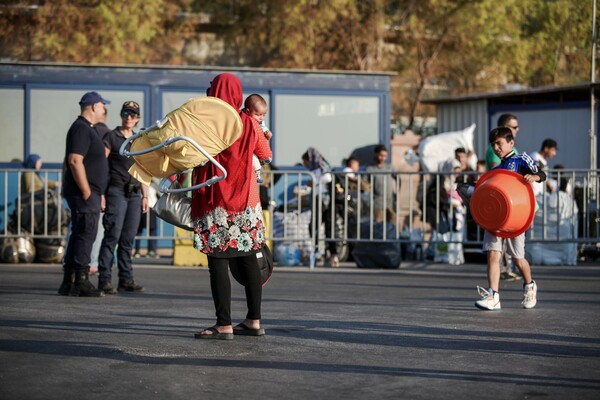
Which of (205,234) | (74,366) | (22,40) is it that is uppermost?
(22,40)

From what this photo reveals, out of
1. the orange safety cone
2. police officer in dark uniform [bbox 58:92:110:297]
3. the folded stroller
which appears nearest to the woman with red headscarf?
the folded stroller

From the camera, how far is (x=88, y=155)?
11547mm

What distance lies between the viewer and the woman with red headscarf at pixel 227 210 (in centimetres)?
844

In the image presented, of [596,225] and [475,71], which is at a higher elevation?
[475,71]

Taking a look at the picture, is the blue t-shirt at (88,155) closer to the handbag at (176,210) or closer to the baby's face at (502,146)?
the handbag at (176,210)

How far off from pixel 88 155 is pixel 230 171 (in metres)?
3.50

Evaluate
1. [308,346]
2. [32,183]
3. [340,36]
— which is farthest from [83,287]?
[340,36]

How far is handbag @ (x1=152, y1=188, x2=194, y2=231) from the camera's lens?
348 inches

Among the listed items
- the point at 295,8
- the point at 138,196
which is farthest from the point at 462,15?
the point at 138,196

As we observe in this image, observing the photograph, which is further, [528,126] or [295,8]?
[295,8]

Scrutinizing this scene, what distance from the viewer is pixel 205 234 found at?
27.9 ft

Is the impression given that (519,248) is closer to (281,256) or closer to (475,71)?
(281,256)

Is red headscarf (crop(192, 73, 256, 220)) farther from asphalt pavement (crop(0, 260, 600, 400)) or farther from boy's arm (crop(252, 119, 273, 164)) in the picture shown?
asphalt pavement (crop(0, 260, 600, 400))

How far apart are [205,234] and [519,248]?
377cm
